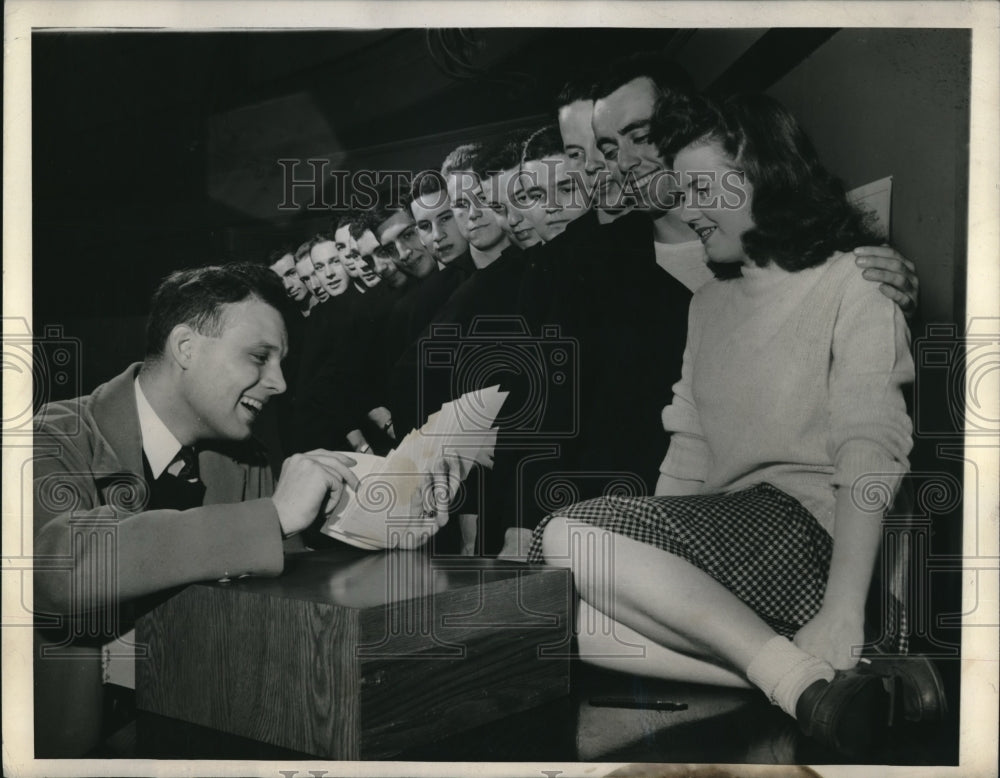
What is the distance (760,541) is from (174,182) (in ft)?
5.64

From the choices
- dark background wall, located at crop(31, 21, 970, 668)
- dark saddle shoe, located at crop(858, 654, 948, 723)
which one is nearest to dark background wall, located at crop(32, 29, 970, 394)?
dark background wall, located at crop(31, 21, 970, 668)

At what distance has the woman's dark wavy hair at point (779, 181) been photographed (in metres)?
2.46

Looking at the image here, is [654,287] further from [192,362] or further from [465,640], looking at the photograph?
[192,362]

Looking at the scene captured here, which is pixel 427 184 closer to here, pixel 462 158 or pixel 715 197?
pixel 462 158

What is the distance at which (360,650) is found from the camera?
221 centimetres

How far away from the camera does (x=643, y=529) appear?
2.47 metres

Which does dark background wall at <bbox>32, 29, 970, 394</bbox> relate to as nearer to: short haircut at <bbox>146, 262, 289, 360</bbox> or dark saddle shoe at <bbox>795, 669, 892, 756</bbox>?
short haircut at <bbox>146, 262, 289, 360</bbox>

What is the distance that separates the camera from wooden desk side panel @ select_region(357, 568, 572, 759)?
2.27 meters

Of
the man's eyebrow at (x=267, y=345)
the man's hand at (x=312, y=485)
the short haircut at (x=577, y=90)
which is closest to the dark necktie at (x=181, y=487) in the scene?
the man's hand at (x=312, y=485)

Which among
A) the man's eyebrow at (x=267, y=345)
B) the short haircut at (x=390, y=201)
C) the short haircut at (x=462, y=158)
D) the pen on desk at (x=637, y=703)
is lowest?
the pen on desk at (x=637, y=703)

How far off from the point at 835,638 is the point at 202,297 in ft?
5.84

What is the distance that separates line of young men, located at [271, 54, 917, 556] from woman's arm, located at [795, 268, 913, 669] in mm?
387

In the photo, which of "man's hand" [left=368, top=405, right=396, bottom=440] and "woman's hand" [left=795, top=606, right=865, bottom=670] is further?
"man's hand" [left=368, top=405, right=396, bottom=440]

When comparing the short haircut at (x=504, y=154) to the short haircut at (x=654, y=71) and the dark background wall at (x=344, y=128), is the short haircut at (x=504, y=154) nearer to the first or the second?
the dark background wall at (x=344, y=128)
